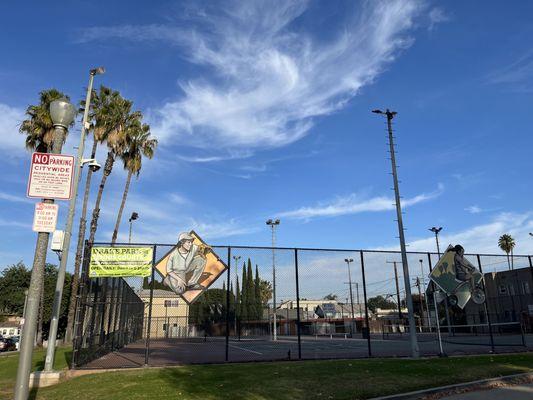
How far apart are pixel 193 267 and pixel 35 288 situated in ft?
30.8

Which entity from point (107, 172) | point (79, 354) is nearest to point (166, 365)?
point (79, 354)

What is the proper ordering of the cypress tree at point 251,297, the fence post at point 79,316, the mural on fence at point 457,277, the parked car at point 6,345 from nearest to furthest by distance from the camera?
the fence post at point 79,316 → the mural on fence at point 457,277 → the cypress tree at point 251,297 → the parked car at point 6,345

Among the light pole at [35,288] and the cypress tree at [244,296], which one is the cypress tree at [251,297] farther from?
the light pole at [35,288]

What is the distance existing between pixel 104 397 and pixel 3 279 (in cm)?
5799

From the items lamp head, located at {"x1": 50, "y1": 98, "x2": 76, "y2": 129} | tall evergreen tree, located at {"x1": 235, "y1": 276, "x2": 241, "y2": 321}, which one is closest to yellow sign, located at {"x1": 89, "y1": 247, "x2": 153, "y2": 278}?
tall evergreen tree, located at {"x1": 235, "y1": 276, "x2": 241, "y2": 321}

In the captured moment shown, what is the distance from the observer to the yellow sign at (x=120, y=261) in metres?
13.6

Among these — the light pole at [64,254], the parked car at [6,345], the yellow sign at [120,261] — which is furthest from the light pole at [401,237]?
the parked car at [6,345]

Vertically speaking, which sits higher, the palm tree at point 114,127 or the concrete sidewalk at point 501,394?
the palm tree at point 114,127

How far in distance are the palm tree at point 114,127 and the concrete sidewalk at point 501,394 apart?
23495 millimetres

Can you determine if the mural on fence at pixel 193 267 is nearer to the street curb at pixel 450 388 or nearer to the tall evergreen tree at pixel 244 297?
the tall evergreen tree at pixel 244 297

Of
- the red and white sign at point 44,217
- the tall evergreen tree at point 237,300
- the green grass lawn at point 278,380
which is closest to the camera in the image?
the red and white sign at point 44,217

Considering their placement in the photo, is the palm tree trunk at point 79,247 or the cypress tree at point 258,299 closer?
the cypress tree at point 258,299

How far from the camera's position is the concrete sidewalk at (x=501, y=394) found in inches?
344

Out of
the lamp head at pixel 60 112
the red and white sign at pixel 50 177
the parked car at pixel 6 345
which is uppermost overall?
the lamp head at pixel 60 112
